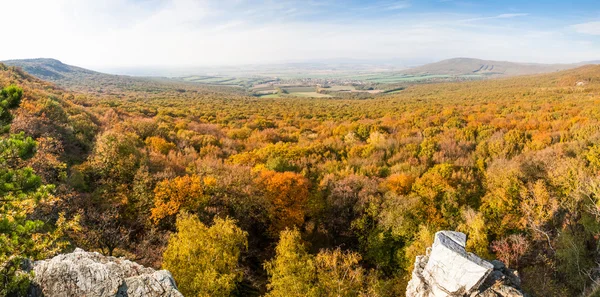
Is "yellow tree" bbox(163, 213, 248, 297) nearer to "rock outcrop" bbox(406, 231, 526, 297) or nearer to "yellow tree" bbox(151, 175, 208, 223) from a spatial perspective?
"yellow tree" bbox(151, 175, 208, 223)

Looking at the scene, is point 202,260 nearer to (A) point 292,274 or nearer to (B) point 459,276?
(A) point 292,274

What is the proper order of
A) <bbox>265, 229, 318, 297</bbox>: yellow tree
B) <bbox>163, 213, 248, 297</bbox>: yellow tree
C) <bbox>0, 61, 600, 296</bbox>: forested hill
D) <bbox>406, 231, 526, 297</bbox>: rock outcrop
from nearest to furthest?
<bbox>406, 231, 526, 297</bbox>: rock outcrop < <bbox>163, 213, 248, 297</bbox>: yellow tree < <bbox>265, 229, 318, 297</bbox>: yellow tree < <bbox>0, 61, 600, 296</bbox>: forested hill

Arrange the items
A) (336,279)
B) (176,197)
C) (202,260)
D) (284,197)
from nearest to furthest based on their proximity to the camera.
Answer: (202,260) → (336,279) → (176,197) → (284,197)

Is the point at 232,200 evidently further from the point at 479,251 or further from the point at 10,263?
the point at 479,251

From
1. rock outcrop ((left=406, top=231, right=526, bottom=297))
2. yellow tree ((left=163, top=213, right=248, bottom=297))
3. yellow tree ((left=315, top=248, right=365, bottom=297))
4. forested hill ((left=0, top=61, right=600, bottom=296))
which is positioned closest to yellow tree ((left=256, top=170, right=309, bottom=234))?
forested hill ((left=0, top=61, right=600, bottom=296))

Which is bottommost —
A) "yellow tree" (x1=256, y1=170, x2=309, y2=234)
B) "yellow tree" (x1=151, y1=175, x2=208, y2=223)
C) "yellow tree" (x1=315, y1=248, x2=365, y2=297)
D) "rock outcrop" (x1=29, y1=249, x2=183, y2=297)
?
"yellow tree" (x1=315, y1=248, x2=365, y2=297)

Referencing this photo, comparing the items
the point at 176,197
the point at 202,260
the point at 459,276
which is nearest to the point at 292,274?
the point at 202,260

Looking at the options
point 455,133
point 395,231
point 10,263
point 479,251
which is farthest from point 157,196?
point 455,133
